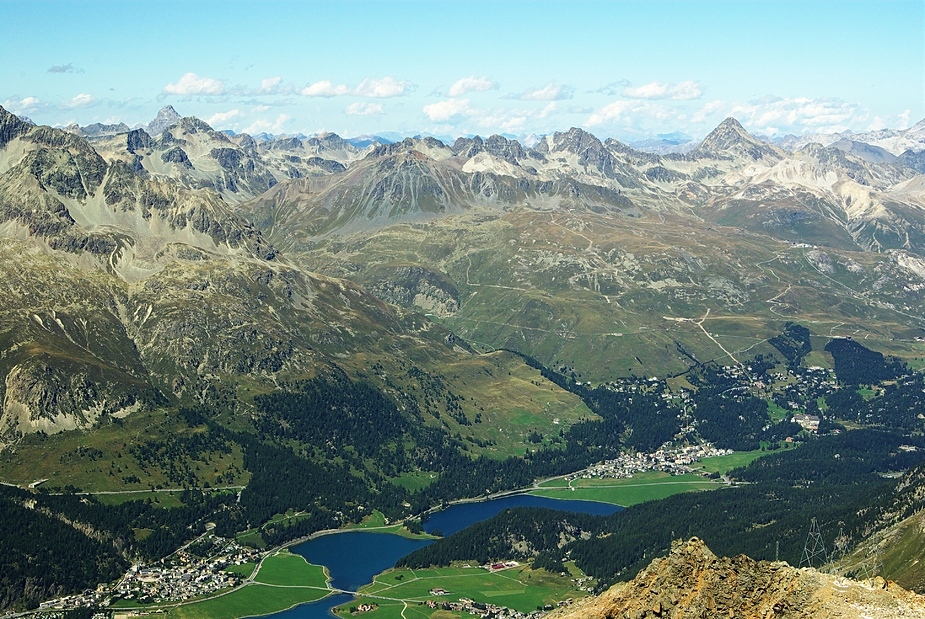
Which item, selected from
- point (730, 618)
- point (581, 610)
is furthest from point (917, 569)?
point (730, 618)

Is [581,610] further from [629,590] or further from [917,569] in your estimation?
[917,569]

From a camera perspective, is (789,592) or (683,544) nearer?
(789,592)

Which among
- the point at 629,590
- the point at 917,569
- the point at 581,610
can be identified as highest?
the point at 629,590

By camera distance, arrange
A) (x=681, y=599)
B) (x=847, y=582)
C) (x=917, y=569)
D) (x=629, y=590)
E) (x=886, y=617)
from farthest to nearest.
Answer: (x=917, y=569)
(x=629, y=590)
(x=681, y=599)
(x=847, y=582)
(x=886, y=617)

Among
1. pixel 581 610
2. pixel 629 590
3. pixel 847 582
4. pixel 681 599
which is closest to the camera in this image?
pixel 847 582

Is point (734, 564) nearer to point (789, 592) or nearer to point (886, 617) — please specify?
point (789, 592)

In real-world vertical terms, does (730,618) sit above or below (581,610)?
above
